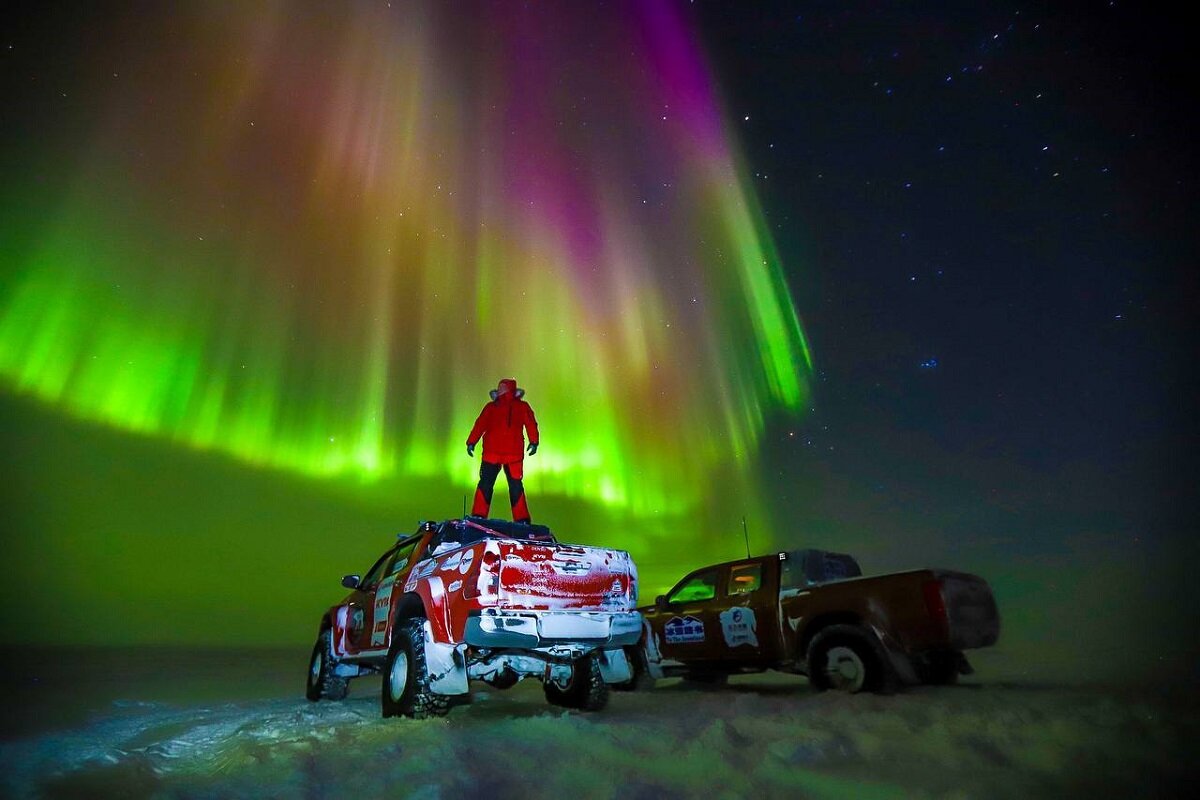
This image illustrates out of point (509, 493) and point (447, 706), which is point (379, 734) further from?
point (509, 493)

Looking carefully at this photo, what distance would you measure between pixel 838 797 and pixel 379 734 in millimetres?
3278

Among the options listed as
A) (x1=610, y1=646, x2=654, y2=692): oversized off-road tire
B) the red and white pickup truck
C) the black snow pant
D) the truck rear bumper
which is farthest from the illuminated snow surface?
the black snow pant

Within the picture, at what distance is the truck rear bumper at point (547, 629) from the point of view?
5254 mm

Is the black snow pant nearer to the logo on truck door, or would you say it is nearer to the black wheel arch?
the logo on truck door

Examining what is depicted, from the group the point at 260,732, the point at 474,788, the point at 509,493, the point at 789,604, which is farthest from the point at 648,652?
the point at 474,788

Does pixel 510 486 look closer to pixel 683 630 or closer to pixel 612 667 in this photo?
pixel 683 630

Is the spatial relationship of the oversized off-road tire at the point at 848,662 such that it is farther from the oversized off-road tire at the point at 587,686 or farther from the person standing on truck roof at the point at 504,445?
the person standing on truck roof at the point at 504,445

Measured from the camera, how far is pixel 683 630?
27.0 feet

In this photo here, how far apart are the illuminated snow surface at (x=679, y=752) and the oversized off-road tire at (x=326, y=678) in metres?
1.71

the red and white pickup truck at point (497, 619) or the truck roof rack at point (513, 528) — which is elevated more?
the truck roof rack at point (513, 528)

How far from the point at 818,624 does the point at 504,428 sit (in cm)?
550

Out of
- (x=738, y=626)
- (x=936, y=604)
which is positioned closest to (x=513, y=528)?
(x=738, y=626)

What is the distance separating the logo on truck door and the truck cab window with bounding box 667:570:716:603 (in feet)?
0.83

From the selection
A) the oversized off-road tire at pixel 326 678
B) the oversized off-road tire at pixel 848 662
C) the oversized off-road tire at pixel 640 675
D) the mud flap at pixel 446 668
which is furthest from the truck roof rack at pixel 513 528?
the oversized off-road tire at pixel 848 662
